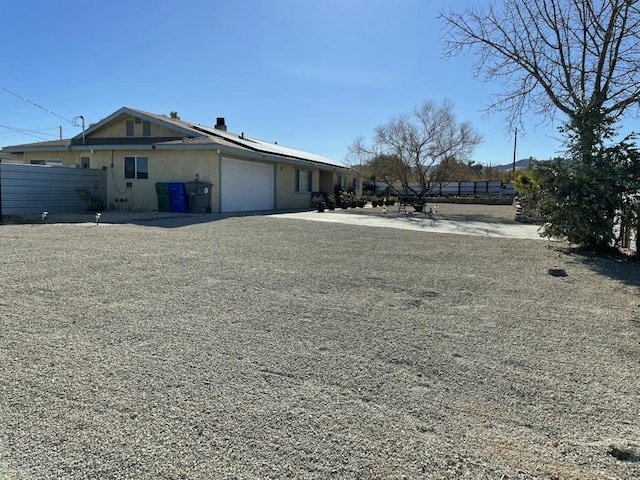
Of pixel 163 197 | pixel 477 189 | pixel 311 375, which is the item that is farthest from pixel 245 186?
pixel 477 189

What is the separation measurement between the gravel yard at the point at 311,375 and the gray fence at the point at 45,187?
35.0 ft

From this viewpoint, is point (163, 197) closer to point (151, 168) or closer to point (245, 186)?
point (151, 168)

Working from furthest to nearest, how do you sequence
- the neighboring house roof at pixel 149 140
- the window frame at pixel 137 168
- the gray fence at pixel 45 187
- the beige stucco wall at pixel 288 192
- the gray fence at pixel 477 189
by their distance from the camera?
the gray fence at pixel 477 189
the beige stucco wall at pixel 288 192
the window frame at pixel 137 168
the neighboring house roof at pixel 149 140
the gray fence at pixel 45 187

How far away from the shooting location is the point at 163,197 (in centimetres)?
1747

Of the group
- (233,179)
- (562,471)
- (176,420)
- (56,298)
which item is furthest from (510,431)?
(233,179)

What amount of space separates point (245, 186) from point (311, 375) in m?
17.1

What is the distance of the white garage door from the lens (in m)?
17.8

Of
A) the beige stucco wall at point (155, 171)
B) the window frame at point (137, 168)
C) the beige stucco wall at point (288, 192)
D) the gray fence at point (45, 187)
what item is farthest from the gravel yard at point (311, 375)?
the beige stucco wall at point (288, 192)

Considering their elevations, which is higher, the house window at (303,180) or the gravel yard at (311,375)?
the house window at (303,180)

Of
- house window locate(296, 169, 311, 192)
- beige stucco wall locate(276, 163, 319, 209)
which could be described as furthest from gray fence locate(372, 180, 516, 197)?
beige stucco wall locate(276, 163, 319, 209)

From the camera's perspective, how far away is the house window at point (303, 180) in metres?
25.0

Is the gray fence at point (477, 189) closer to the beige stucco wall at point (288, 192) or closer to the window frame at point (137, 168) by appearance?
the beige stucco wall at point (288, 192)

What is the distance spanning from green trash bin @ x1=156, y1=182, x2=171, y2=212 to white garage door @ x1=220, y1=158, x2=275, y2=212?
2177mm

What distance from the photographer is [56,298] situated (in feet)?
14.6
